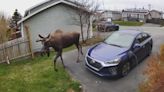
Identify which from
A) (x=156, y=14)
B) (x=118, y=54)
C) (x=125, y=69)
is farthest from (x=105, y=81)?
(x=156, y=14)

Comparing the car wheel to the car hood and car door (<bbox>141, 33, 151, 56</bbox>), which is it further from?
car door (<bbox>141, 33, 151, 56</bbox>)

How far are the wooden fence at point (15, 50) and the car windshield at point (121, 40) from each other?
18.0 feet

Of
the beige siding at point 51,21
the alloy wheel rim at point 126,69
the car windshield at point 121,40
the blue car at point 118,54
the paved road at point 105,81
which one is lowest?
the paved road at point 105,81

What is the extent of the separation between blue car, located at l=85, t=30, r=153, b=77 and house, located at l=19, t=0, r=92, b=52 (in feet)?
30.8

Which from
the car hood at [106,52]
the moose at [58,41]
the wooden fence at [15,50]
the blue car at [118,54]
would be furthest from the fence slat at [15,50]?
the car hood at [106,52]

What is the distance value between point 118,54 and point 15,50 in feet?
23.1

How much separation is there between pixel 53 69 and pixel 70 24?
33.8 ft

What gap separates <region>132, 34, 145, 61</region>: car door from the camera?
11453mm

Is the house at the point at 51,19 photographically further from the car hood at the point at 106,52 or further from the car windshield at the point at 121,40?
the car hood at the point at 106,52

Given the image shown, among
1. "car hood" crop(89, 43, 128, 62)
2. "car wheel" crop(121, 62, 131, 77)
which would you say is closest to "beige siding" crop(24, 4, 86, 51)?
"car hood" crop(89, 43, 128, 62)

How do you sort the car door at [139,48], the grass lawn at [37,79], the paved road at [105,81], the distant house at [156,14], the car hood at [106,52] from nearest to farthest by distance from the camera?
the paved road at [105,81] < the grass lawn at [37,79] < the car hood at [106,52] < the car door at [139,48] < the distant house at [156,14]

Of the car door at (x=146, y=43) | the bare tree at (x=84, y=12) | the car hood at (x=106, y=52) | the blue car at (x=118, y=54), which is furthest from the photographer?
the bare tree at (x=84, y=12)

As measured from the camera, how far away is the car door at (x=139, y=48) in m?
11.5

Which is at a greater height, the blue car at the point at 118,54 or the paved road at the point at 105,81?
the blue car at the point at 118,54
